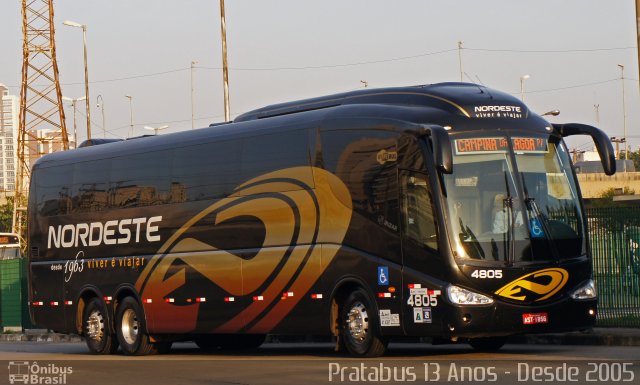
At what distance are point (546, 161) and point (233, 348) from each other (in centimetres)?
884

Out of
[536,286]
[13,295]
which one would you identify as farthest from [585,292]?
[13,295]

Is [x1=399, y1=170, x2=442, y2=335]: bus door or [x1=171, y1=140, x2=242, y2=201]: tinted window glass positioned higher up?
[x1=171, y1=140, x2=242, y2=201]: tinted window glass

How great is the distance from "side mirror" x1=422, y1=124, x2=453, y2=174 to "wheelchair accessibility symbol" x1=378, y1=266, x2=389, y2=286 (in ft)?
6.09

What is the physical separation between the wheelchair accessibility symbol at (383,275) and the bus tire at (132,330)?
21.9 feet

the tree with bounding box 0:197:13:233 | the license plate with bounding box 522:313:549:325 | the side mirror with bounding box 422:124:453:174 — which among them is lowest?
the license plate with bounding box 522:313:549:325

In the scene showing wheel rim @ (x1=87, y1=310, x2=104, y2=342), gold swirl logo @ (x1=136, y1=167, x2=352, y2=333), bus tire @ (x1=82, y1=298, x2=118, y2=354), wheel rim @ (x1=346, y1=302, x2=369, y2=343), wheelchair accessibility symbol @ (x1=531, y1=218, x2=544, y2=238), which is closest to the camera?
A: wheelchair accessibility symbol @ (x1=531, y1=218, x2=544, y2=238)

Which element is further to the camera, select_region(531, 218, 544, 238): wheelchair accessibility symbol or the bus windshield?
select_region(531, 218, 544, 238): wheelchair accessibility symbol

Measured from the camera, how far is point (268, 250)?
20.6 metres

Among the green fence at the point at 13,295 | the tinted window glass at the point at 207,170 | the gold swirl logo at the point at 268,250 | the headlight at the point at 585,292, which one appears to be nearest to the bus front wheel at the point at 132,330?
the gold swirl logo at the point at 268,250

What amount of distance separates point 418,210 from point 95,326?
930 cm

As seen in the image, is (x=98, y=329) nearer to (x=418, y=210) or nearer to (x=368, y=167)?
(x=368, y=167)

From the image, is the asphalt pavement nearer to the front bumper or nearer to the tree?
the front bumper

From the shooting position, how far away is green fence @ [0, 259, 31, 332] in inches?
1480

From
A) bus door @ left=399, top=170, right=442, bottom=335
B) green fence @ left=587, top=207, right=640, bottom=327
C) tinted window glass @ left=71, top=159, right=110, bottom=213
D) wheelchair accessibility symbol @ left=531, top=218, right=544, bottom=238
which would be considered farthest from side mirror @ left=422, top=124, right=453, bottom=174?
tinted window glass @ left=71, top=159, right=110, bottom=213
